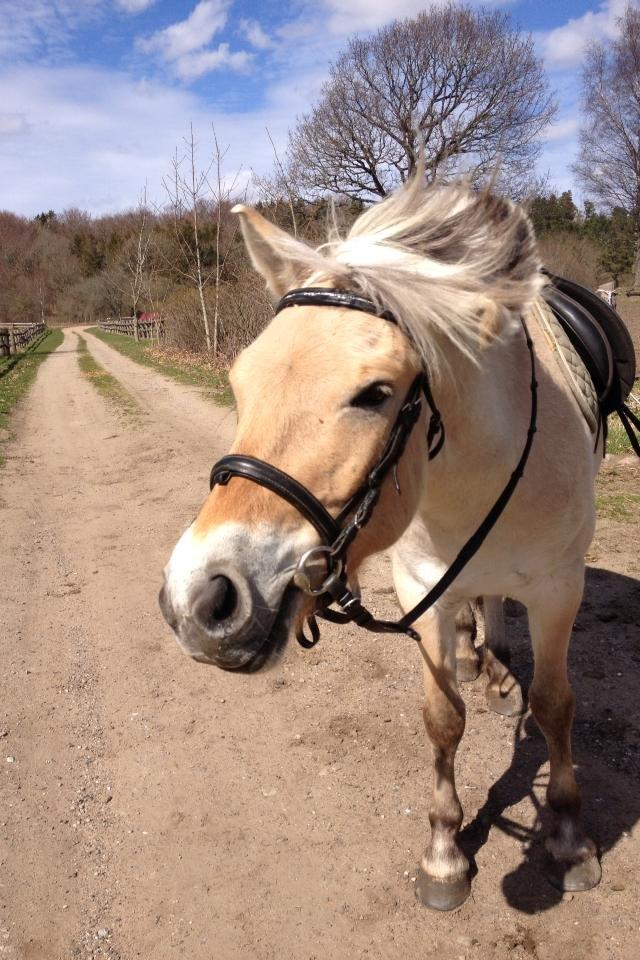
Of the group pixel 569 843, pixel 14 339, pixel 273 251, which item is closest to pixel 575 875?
pixel 569 843

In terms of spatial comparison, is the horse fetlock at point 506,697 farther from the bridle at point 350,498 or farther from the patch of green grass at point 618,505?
the patch of green grass at point 618,505

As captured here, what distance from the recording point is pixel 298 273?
186 centimetres

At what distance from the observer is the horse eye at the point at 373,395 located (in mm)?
1455

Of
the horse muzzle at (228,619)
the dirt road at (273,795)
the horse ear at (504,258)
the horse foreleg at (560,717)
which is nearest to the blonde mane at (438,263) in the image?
the horse ear at (504,258)

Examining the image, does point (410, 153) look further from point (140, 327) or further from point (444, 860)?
point (140, 327)

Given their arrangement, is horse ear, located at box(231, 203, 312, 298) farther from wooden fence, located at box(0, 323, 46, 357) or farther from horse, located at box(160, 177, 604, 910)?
wooden fence, located at box(0, 323, 46, 357)

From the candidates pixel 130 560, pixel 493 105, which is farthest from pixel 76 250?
pixel 130 560

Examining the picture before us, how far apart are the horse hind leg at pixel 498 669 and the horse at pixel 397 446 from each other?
100cm

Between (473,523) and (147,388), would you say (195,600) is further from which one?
(147,388)

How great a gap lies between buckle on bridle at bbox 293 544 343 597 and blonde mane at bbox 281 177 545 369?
55 cm

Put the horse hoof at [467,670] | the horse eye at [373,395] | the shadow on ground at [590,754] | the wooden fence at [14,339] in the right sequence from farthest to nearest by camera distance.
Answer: the wooden fence at [14,339], the horse hoof at [467,670], the shadow on ground at [590,754], the horse eye at [373,395]

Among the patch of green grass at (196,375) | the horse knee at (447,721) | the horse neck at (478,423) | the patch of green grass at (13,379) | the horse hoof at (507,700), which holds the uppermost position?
the horse neck at (478,423)

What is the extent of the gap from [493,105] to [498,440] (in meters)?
25.3

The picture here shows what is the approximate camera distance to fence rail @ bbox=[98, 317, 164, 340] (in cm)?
3507
